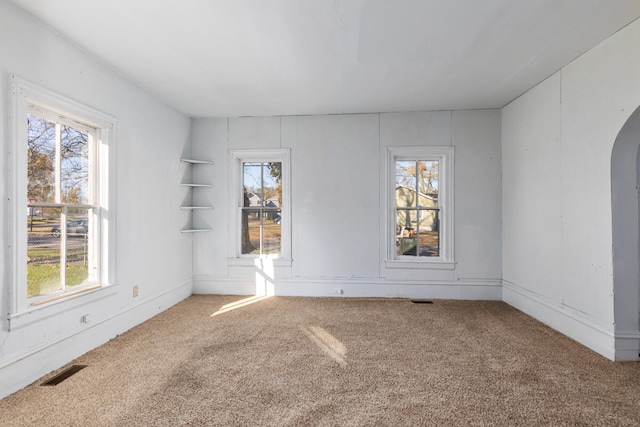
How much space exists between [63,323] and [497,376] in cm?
334

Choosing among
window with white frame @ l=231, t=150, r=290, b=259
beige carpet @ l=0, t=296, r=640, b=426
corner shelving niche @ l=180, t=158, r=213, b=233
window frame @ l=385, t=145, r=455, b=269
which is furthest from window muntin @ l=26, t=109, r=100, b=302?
window frame @ l=385, t=145, r=455, b=269

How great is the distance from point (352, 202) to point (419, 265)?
1.26 meters

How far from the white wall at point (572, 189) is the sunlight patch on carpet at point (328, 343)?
7.13 feet

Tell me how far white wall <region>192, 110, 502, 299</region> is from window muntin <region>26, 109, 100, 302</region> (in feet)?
5.72

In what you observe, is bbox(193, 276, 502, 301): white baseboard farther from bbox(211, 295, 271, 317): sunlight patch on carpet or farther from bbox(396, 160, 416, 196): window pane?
bbox(396, 160, 416, 196): window pane

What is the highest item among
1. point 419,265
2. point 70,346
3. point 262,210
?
point 262,210

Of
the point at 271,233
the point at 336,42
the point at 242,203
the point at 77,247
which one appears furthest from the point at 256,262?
the point at 336,42

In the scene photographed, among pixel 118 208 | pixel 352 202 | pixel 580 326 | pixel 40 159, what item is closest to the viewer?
pixel 40 159

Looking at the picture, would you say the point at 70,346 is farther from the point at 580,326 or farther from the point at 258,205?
the point at 580,326

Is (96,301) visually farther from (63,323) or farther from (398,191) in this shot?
(398,191)

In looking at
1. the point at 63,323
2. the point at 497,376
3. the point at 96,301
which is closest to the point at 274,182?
the point at 96,301

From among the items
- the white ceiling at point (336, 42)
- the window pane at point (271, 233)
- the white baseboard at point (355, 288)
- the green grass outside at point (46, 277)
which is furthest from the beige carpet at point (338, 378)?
the white ceiling at point (336, 42)

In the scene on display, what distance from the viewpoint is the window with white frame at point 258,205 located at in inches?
179

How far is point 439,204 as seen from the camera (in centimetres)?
438
